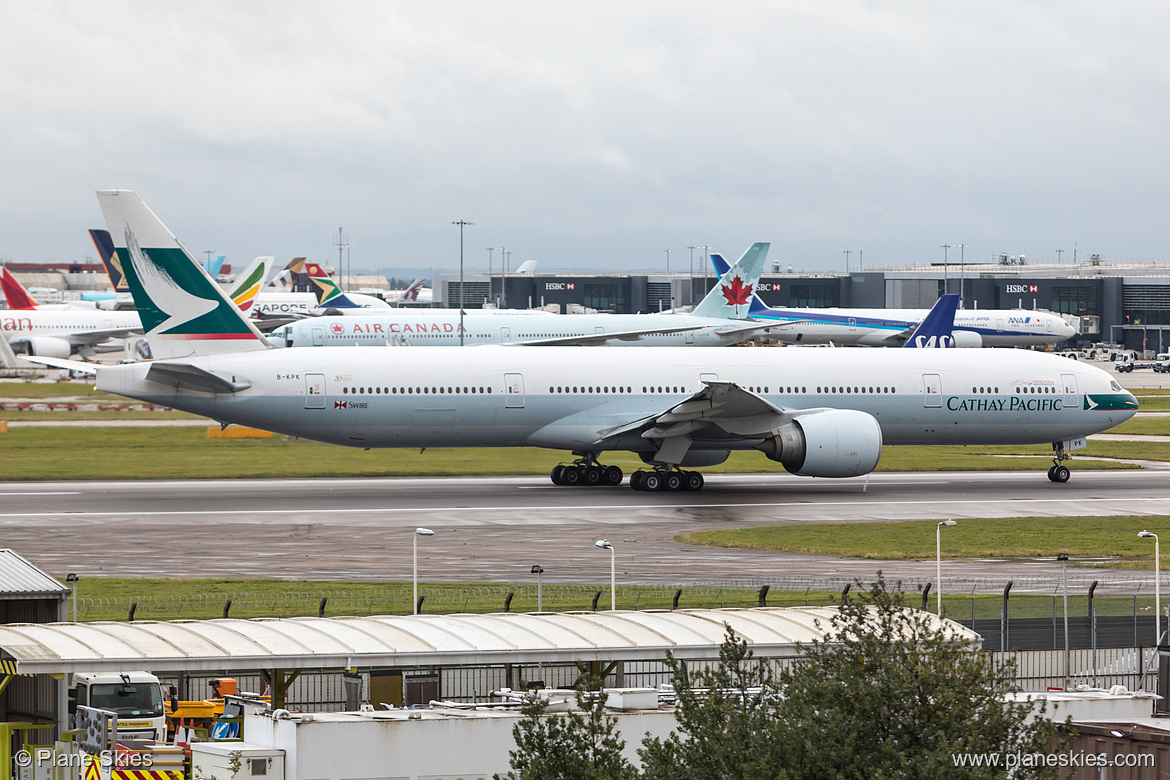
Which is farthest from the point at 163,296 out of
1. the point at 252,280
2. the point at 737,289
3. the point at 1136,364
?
the point at 1136,364

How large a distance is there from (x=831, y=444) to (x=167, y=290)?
63.8 feet

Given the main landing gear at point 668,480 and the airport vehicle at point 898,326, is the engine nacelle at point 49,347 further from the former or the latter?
the main landing gear at point 668,480

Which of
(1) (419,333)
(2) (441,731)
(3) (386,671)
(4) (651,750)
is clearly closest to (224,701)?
(3) (386,671)

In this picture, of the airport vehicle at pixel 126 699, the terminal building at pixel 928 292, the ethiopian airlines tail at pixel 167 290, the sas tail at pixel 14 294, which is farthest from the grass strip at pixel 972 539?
the terminal building at pixel 928 292

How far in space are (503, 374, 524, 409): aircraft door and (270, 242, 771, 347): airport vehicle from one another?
113 feet

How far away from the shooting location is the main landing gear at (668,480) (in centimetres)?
4438

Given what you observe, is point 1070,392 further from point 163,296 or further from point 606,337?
point 606,337

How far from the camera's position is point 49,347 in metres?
109

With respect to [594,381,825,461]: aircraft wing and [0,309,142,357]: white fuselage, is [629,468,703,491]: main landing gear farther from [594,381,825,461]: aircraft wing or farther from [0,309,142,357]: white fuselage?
[0,309,142,357]: white fuselage

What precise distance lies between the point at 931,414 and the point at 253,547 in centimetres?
2243

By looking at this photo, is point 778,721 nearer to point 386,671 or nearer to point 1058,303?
point 386,671

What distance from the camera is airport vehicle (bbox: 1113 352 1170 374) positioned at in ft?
392

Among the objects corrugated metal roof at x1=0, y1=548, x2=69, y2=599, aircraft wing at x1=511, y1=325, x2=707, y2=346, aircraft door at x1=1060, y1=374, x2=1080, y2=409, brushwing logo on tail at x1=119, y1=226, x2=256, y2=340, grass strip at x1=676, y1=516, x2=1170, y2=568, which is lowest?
grass strip at x1=676, y1=516, x2=1170, y2=568

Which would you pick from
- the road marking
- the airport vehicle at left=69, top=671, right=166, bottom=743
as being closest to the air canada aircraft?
the road marking
